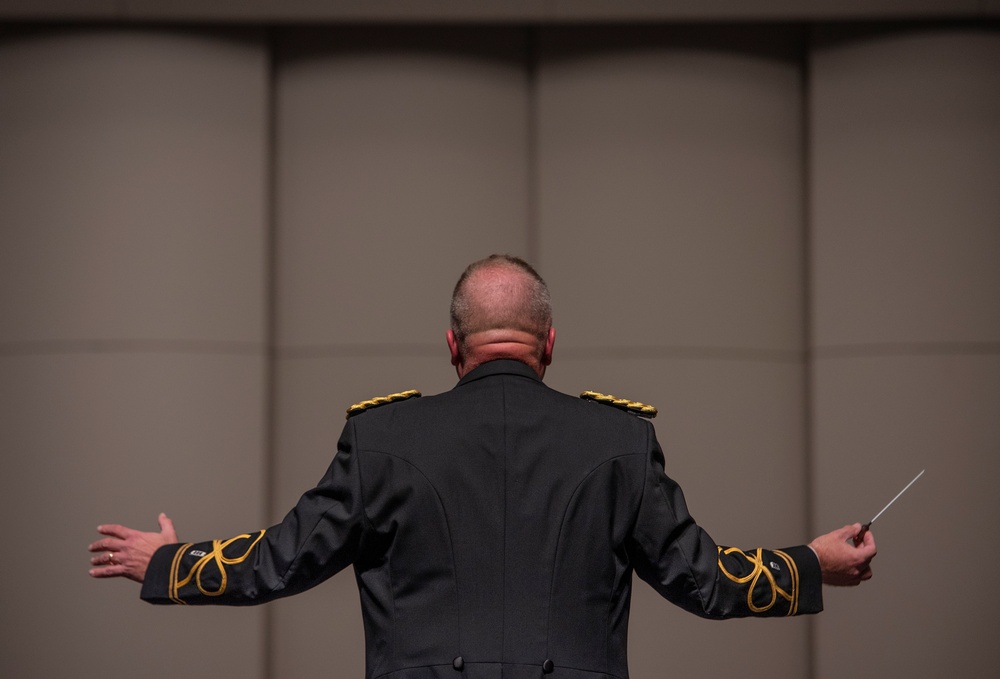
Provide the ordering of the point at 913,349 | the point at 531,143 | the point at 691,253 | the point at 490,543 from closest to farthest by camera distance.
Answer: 1. the point at 490,543
2. the point at 913,349
3. the point at 691,253
4. the point at 531,143

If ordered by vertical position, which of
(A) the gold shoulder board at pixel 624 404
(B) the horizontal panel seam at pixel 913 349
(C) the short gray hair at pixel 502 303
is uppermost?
(B) the horizontal panel seam at pixel 913 349

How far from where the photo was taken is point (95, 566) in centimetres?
190

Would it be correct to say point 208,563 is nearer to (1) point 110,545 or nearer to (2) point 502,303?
(1) point 110,545

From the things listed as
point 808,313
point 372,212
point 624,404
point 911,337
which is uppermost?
point 372,212

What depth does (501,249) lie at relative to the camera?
4125 mm

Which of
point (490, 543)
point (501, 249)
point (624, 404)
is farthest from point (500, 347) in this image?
point (501, 249)

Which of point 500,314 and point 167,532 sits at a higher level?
point 500,314

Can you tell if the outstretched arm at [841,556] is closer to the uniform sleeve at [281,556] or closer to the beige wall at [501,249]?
the uniform sleeve at [281,556]

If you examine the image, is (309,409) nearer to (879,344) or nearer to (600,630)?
(879,344)

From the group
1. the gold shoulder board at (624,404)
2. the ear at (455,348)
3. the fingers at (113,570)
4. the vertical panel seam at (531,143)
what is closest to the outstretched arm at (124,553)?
the fingers at (113,570)

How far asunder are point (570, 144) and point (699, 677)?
1926 millimetres

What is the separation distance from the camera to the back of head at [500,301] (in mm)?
1912

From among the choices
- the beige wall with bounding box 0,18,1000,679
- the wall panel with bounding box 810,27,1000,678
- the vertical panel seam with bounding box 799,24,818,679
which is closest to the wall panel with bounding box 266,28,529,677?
the beige wall with bounding box 0,18,1000,679

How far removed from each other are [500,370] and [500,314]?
0.10 metres
